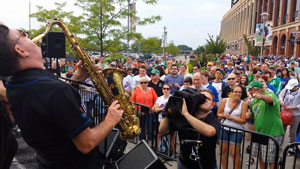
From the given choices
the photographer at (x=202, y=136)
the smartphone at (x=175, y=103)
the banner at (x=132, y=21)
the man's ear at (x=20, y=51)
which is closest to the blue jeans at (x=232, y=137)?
the photographer at (x=202, y=136)

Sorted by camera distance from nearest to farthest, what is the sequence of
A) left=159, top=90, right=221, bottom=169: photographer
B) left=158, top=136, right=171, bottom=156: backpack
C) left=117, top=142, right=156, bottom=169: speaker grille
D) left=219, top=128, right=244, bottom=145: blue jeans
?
left=159, top=90, right=221, bottom=169: photographer, left=117, top=142, right=156, bottom=169: speaker grille, left=219, top=128, right=244, bottom=145: blue jeans, left=158, top=136, right=171, bottom=156: backpack

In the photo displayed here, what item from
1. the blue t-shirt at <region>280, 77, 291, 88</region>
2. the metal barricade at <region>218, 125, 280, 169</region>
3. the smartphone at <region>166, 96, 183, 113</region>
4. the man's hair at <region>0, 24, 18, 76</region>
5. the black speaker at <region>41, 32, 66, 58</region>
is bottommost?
the metal barricade at <region>218, 125, 280, 169</region>

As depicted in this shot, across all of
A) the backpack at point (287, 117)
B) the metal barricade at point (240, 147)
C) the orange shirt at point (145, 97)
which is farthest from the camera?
the orange shirt at point (145, 97)

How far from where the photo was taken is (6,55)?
1.79 m

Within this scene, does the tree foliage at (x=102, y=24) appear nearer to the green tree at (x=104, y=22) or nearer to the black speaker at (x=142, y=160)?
the green tree at (x=104, y=22)

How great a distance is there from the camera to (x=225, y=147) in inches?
198

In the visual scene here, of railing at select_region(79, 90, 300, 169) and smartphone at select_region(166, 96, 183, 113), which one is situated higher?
smartphone at select_region(166, 96, 183, 113)

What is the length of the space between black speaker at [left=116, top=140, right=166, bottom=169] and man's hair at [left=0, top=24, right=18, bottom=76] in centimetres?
196

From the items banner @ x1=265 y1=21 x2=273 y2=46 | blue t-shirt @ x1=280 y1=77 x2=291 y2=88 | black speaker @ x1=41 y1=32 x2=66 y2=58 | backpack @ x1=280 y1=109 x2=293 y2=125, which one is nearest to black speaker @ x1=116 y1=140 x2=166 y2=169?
black speaker @ x1=41 y1=32 x2=66 y2=58

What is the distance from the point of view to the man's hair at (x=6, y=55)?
1.78 metres

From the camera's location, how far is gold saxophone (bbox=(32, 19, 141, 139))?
2.90m

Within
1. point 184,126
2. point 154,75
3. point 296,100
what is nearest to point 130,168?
point 184,126

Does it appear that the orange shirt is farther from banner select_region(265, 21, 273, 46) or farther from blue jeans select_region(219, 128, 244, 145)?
banner select_region(265, 21, 273, 46)

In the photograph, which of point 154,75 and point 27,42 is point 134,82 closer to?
point 154,75
